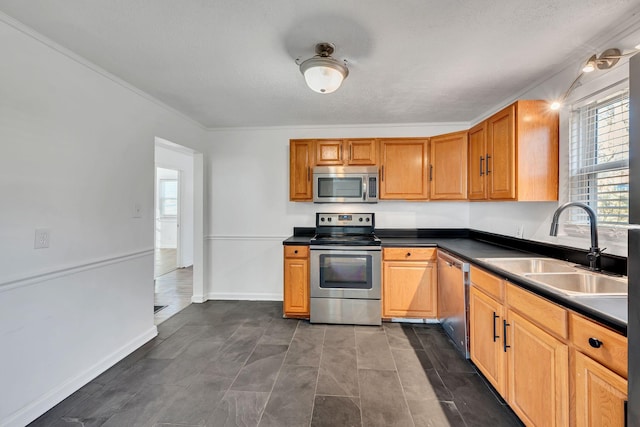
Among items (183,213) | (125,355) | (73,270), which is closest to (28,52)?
(73,270)

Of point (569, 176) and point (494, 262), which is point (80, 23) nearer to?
point (494, 262)

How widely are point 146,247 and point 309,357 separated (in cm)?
179

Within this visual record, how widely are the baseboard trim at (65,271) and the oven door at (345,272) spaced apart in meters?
1.68

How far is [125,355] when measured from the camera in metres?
2.30

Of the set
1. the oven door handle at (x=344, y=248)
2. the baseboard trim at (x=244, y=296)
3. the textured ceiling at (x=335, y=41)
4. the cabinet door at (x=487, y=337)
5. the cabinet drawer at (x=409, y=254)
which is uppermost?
the textured ceiling at (x=335, y=41)

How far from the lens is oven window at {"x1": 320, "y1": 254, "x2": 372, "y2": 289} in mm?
2887

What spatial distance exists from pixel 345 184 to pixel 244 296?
2018 mm

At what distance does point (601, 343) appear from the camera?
3.36 ft

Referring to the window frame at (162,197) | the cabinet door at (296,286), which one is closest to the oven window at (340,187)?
the cabinet door at (296,286)

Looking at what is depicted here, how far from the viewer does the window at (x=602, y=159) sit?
1625mm

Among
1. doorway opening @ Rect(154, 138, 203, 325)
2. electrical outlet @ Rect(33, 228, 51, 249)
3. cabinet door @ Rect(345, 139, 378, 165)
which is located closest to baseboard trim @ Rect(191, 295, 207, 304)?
doorway opening @ Rect(154, 138, 203, 325)

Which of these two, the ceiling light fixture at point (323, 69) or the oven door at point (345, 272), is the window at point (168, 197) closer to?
the oven door at point (345, 272)

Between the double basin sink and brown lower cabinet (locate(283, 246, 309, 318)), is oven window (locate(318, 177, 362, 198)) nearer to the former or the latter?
brown lower cabinet (locate(283, 246, 309, 318))

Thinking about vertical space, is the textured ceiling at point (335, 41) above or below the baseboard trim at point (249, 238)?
above
